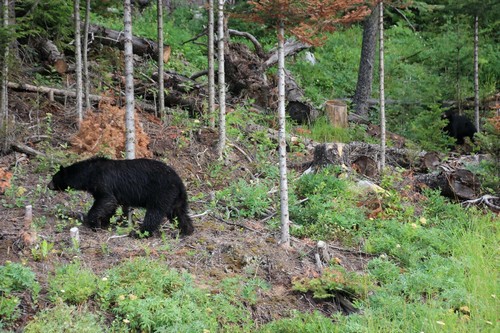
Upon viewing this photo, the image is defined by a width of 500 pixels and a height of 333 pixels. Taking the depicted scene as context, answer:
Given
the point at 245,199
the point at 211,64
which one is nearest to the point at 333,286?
the point at 245,199

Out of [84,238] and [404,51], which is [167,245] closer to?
[84,238]

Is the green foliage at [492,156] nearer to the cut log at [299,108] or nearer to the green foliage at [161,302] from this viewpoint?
the cut log at [299,108]

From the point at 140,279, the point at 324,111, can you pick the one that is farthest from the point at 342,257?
the point at 324,111

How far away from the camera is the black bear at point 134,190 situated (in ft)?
27.9

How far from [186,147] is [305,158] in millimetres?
2784

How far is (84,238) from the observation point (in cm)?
809

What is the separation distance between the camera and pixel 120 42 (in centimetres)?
1533

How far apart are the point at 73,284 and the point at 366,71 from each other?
1390 cm

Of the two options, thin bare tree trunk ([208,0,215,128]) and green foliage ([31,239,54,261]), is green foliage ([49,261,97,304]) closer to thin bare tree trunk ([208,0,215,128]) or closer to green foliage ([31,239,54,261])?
green foliage ([31,239,54,261])

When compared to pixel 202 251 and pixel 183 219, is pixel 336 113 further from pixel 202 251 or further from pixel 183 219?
pixel 202 251

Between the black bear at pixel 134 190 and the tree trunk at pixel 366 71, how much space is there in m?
10.8

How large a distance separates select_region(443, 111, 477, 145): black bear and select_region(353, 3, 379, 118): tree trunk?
8.25ft

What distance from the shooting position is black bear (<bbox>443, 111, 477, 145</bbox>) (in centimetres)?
1680

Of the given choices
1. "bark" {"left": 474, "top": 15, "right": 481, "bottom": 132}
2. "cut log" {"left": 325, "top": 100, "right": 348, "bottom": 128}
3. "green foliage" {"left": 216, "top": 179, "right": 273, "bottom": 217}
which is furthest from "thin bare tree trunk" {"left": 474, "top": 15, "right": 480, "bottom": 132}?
"green foliage" {"left": 216, "top": 179, "right": 273, "bottom": 217}
